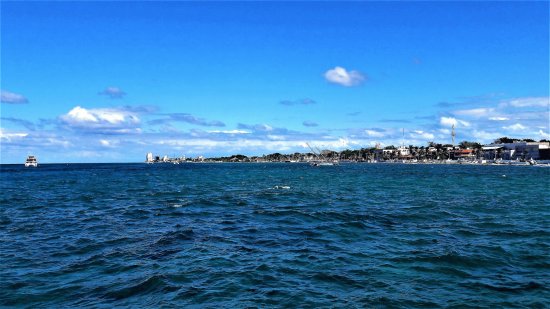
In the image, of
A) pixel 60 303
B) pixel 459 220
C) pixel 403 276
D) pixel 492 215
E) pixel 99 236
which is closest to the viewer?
pixel 60 303

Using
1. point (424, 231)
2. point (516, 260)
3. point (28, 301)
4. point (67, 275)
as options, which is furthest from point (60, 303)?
point (424, 231)

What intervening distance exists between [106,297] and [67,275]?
4.35 m

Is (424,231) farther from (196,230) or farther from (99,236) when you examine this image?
(99,236)

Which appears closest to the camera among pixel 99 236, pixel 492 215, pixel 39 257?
pixel 39 257

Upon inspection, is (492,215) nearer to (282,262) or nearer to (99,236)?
(282,262)

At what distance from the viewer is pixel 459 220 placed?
3434cm

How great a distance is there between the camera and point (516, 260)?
21125mm

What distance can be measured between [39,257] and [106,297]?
9.18 meters

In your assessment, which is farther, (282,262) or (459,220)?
(459,220)

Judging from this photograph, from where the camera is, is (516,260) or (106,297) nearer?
(106,297)

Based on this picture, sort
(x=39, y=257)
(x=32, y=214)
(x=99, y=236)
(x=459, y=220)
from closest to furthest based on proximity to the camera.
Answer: (x=39, y=257) < (x=99, y=236) < (x=459, y=220) < (x=32, y=214)

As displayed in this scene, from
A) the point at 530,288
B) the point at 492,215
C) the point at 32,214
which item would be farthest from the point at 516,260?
the point at 32,214

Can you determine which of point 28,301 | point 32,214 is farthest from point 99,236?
point 32,214

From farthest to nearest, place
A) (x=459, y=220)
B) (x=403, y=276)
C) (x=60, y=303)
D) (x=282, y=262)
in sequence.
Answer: (x=459, y=220), (x=282, y=262), (x=403, y=276), (x=60, y=303)
